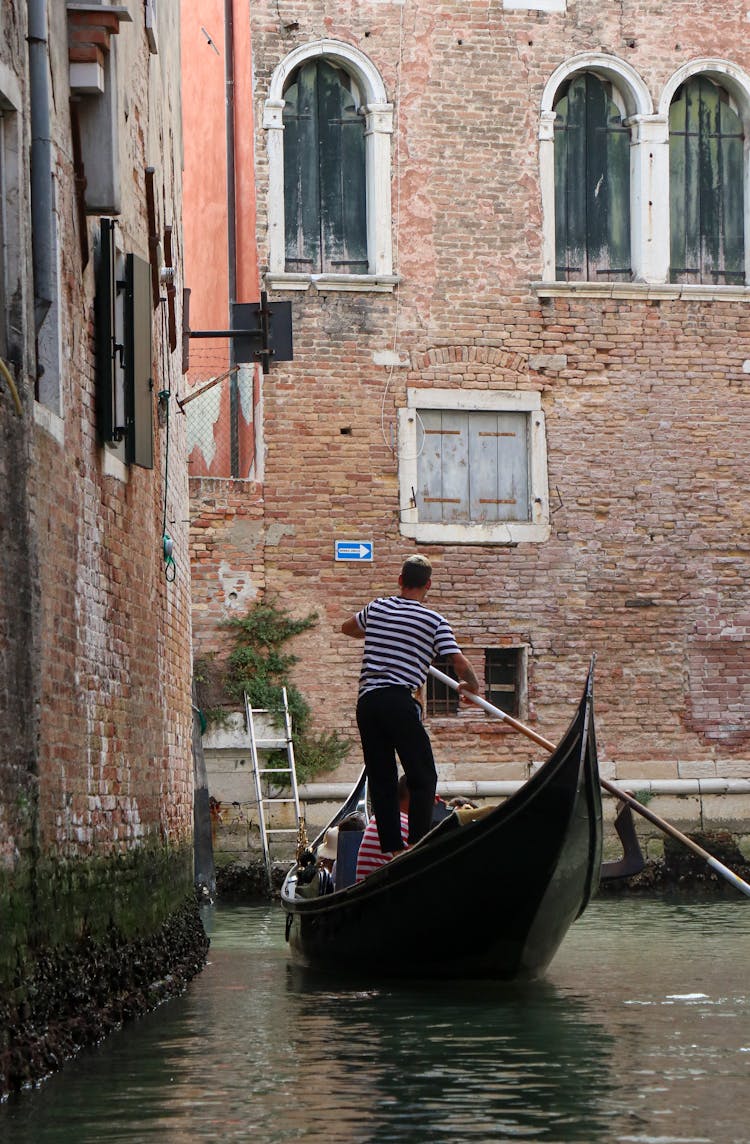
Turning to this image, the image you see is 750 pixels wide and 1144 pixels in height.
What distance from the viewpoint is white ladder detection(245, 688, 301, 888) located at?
557 inches

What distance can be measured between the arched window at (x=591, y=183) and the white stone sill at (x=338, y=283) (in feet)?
4.51

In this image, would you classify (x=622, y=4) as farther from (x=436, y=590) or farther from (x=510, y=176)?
(x=436, y=590)

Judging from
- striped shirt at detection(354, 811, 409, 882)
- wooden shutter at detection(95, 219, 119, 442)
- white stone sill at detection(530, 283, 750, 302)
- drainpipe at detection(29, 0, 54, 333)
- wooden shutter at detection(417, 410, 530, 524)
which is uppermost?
white stone sill at detection(530, 283, 750, 302)

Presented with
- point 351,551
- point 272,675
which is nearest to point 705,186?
point 351,551

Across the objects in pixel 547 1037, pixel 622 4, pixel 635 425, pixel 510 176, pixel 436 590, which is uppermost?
pixel 622 4

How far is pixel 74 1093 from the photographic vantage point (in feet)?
17.6

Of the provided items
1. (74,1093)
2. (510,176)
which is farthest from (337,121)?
(74,1093)

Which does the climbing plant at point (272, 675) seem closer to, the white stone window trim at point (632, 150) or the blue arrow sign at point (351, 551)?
the blue arrow sign at point (351, 551)

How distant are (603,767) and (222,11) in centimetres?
650

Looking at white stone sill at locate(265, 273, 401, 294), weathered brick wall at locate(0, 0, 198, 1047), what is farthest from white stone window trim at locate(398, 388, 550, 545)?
weathered brick wall at locate(0, 0, 198, 1047)

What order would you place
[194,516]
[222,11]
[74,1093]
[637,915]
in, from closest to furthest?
[74,1093] < [637,915] < [194,516] < [222,11]

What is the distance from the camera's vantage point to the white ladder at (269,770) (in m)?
14.1

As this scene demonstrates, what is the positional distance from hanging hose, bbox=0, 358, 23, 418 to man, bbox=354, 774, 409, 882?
3220 mm

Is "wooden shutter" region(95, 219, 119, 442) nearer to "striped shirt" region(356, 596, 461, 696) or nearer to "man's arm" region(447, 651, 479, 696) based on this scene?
"striped shirt" region(356, 596, 461, 696)
